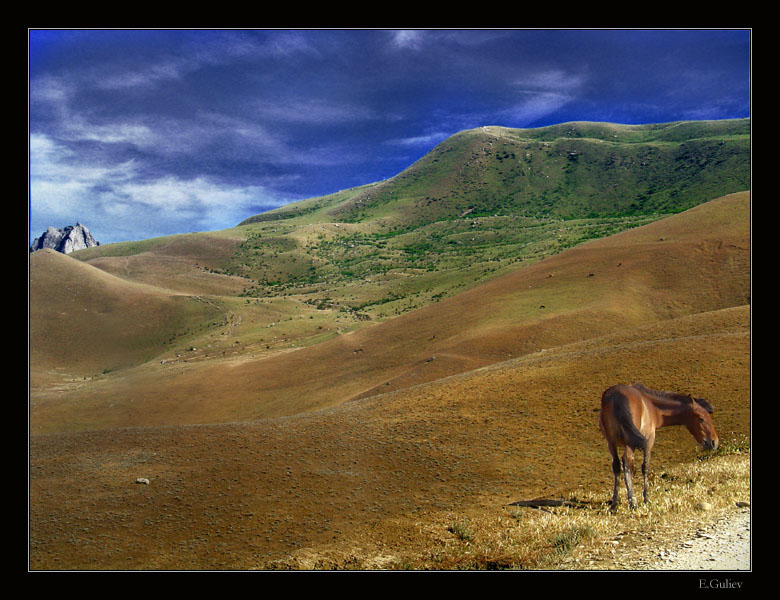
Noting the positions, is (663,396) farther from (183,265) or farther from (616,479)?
(183,265)

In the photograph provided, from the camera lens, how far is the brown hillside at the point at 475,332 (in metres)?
32.2

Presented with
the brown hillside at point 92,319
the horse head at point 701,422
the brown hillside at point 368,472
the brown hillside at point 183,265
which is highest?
the brown hillside at point 183,265

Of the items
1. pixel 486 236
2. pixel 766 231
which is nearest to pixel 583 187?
pixel 486 236

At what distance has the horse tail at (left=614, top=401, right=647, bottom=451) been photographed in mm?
8844

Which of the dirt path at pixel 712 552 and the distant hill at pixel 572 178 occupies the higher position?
the distant hill at pixel 572 178

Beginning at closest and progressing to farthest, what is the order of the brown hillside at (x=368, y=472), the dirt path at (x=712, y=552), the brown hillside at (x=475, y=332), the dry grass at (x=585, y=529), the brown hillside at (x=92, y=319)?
the dirt path at (x=712, y=552), the dry grass at (x=585, y=529), the brown hillside at (x=368, y=472), the brown hillside at (x=475, y=332), the brown hillside at (x=92, y=319)

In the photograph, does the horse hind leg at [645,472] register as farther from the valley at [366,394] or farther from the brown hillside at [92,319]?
the brown hillside at [92,319]

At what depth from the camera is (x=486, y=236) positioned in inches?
4761

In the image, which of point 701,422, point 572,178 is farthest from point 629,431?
point 572,178

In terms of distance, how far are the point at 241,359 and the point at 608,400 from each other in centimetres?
4687

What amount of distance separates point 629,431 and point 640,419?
13.9 inches

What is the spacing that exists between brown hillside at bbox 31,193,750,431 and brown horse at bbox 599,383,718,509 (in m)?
18.5

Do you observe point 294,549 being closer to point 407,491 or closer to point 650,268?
point 407,491

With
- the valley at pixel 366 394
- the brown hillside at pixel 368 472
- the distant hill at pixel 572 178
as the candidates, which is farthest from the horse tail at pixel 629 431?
the distant hill at pixel 572 178
